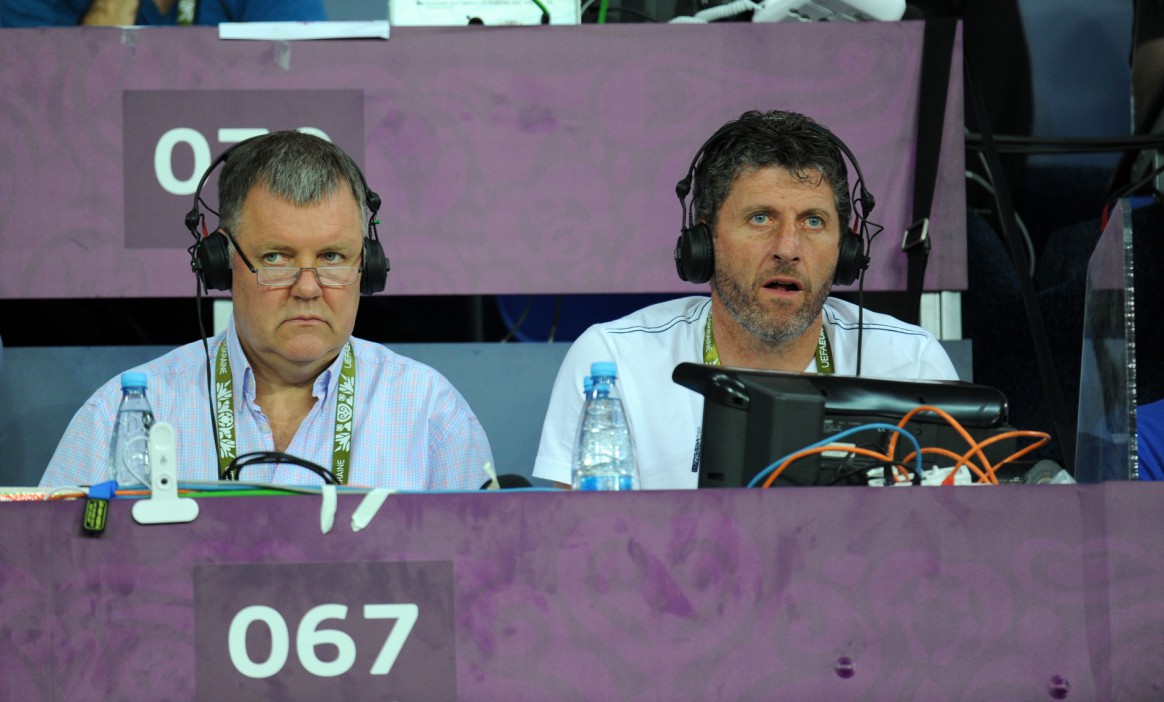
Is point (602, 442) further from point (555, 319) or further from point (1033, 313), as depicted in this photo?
point (555, 319)

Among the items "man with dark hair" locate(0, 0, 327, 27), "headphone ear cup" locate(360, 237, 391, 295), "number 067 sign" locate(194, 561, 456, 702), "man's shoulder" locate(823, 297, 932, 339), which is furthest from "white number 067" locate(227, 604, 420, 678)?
"man with dark hair" locate(0, 0, 327, 27)

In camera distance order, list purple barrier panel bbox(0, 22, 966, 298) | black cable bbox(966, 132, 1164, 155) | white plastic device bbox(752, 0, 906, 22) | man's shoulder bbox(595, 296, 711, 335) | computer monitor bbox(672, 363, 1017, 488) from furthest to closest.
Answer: black cable bbox(966, 132, 1164, 155), white plastic device bbox(752, 0, 906, 22), purple barrier panel bbox(0, 22, 966, 298), man's shoulder bbox(595, 296, 711, 335), computer monitor bbox(672, 363, 1017, 488)


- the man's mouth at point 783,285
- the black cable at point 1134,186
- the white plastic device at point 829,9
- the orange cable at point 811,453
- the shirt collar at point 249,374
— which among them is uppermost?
the white plastic device at point 829,9

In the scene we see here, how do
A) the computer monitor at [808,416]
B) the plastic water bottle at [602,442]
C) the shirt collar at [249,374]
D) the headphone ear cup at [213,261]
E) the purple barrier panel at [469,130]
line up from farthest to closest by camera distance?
1. the purple barrier panel at [469,130]
2. the shirt collar at [249,374]
3. the headphone ear cup at [213,261]
4. the plastic water bottle at [602,442]
5. the computer monitor at [808,416]

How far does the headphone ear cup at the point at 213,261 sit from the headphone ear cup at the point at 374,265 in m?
0.19

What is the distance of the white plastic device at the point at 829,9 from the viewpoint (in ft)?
7.23

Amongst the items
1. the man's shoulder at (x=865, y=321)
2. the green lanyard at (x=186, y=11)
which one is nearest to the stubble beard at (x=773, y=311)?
the man's shoulder at (x=865, y=321)

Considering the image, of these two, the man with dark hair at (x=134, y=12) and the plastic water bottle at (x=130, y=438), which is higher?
the man with dark hair at (x=134, y=12)

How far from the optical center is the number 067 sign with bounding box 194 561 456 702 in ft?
3.28

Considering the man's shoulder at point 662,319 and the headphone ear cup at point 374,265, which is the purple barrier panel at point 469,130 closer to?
the man's shoulder at point 662,319

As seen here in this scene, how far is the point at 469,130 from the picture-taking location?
2141 millimetres

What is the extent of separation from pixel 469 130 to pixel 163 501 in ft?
4.07

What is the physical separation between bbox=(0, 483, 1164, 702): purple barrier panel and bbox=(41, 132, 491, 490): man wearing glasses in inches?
27.1

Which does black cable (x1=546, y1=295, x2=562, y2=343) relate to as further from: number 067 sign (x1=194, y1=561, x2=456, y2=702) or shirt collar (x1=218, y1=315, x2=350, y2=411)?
number 067 sign (x1=194, y1=561, x2=456, y2=702)
